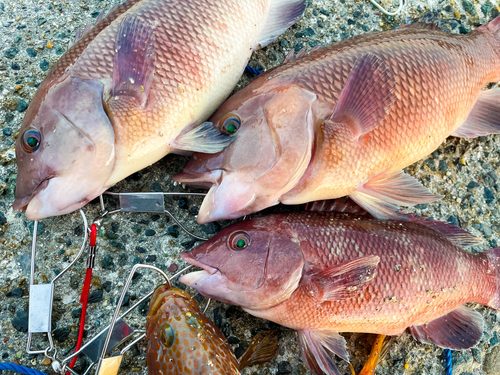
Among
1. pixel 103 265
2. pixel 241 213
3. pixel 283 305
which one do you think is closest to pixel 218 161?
pixel 241 213

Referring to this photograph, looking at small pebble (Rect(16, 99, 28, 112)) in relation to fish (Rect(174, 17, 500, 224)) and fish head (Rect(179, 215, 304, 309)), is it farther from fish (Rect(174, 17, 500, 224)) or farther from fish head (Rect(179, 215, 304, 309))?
fish head (Rect(179, 215, 304, 309))

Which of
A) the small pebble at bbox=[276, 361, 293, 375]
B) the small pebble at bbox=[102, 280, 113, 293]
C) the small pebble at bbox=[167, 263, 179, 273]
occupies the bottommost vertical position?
the small pebble at bbox=[276, 361, 293, 375]

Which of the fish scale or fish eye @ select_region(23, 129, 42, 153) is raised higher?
fish eye @ select_region(23, 129, 42, 153)

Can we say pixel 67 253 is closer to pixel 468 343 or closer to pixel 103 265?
pixel 103 265

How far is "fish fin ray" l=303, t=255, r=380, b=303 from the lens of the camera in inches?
57.0

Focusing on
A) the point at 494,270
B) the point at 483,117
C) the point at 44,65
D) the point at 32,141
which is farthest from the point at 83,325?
the point at 483,117

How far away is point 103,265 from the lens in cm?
171

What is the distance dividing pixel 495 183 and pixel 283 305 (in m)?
1.67

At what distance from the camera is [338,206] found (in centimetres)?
175

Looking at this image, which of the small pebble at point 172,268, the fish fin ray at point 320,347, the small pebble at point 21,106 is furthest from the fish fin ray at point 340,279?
the small pebble at point 21,106

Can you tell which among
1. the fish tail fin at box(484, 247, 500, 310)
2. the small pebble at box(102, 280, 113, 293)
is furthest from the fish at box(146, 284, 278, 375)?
the fish tail fin at box(484, 247, 500, 310)

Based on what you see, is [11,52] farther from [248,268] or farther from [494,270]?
[494,270]

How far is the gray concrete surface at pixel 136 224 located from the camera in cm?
165

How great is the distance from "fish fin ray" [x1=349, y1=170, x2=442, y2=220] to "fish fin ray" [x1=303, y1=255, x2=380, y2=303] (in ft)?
0.97
